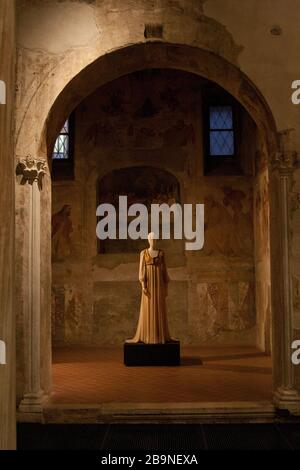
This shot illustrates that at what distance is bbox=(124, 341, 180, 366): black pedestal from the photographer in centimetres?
1095

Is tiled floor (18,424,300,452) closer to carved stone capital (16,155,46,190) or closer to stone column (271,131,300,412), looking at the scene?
stone column (271,131,300,412)

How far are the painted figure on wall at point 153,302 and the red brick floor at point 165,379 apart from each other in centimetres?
66

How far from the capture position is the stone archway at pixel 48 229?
293 inches

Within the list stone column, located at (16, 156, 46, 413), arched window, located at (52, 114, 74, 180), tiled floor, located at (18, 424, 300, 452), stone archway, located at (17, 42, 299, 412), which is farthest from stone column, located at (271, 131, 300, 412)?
arched window, located at (52, 114, 74, 180)

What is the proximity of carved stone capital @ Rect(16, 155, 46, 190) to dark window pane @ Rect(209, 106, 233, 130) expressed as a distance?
332 inches

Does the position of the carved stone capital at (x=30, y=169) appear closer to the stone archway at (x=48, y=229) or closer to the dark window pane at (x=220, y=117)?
the stone archway at (x=48, y=229)

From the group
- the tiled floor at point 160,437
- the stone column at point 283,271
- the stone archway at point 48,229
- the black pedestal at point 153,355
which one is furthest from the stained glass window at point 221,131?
the tiled floor at point 160,437

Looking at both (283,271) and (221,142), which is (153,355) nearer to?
(283,271)

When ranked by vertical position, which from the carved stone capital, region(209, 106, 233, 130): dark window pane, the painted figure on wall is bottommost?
the painted figure on wall

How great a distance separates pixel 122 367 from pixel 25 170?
493 cm

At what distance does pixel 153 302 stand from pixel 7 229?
9.97 meters

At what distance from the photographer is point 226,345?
14.2 metres

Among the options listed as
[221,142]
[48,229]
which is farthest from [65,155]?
[48,229]

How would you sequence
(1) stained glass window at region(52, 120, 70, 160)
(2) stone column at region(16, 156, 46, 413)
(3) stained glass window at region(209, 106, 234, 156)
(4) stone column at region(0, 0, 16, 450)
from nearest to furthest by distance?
(4) stone column at region(0, 0, 16, 450) < (2) stone column at region(16, 156, 46, 413) < (3) stained glass window at region(209, 106, 234, 156) < (1) stained glass window at region(52, 120, 70, 160)
